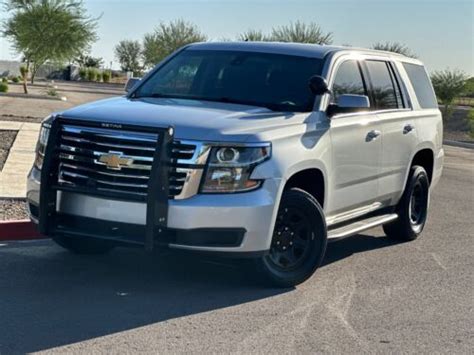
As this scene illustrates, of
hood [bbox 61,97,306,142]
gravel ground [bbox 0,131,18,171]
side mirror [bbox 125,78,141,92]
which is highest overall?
side mirror [bbox 125,78,141,92]

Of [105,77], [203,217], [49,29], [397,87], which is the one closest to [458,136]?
[49,29]

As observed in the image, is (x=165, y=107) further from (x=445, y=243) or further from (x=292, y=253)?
(x=445, y=243)

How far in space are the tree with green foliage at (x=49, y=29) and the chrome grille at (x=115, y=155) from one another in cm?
3712

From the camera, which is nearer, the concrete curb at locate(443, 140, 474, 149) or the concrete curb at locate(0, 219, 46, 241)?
the concrete curb at locate(0, 219, 46, 241)

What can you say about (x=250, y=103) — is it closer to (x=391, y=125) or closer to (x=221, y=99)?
(x=221, y=99)

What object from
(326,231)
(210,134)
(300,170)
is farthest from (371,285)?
(210,134)

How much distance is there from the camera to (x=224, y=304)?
6055 mm

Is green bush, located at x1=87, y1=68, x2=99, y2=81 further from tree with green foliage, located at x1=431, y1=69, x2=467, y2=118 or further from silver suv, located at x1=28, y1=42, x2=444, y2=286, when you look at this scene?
silver suv, located at x1=28, y1=42, x2=444, y2=286

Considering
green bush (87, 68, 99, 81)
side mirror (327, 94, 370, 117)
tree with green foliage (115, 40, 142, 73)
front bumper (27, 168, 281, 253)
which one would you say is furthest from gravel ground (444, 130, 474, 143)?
tree with green foliage (115, 40, 142, 73)

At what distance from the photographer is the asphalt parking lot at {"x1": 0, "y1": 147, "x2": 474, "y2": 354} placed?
17.1 ft

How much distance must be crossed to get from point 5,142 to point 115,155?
1044 cm

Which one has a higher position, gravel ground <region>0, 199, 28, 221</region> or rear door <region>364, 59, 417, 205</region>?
rear door <region>364, 59, 417, 205</region>

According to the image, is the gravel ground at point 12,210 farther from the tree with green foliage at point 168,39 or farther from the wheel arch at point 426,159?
the tree with green foliage at point 168,39

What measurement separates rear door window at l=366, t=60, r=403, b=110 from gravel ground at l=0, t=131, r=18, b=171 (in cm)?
629
